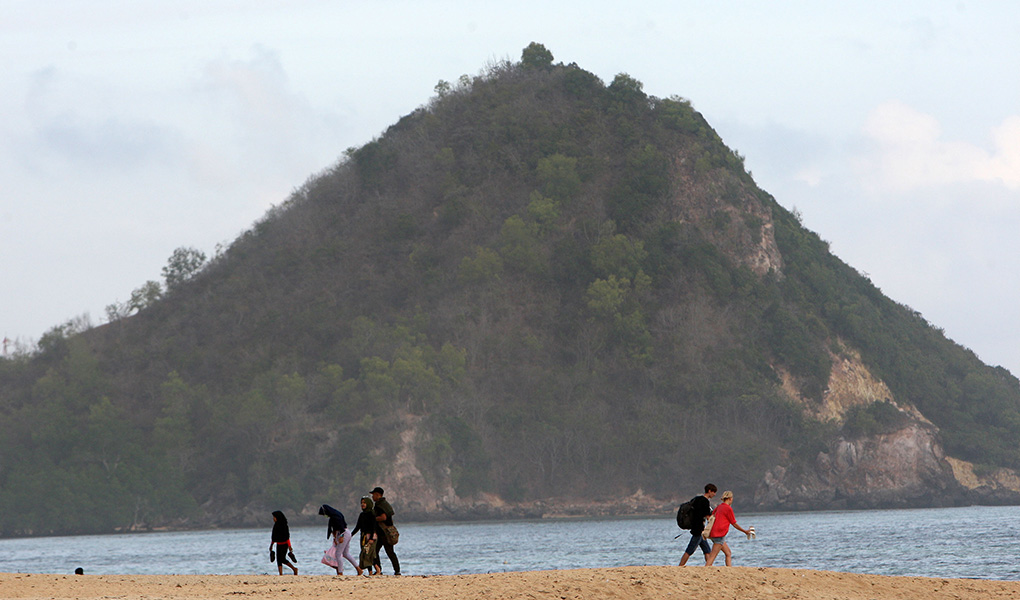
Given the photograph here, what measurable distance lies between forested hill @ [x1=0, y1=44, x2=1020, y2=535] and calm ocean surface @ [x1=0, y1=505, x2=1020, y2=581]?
296 inches

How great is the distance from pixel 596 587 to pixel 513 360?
9627 cm

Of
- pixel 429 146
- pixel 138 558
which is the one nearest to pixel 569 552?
pixel 138 558

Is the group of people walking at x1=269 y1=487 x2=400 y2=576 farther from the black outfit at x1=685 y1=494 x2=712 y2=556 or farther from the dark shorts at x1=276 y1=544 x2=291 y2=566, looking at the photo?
the black outfit at x1=685 y1=494 x2=712 y2=556

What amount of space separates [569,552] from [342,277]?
79.4 metres

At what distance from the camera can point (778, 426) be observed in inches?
4117

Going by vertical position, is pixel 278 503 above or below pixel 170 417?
below

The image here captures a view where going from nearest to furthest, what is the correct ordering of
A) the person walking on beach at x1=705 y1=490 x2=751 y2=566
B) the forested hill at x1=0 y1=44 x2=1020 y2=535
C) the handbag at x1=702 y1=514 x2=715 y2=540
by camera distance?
1. the person walking on beach at x1=705 y1=490 x2=751 y2=566
2. the handbag at x1=702 y1=514 x2=715 y2=540
3. the forested hill at x1=0 y1=44 x2=1020 y2=535

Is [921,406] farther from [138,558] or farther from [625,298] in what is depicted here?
[138,558]

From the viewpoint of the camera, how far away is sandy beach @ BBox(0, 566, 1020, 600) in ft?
62.0

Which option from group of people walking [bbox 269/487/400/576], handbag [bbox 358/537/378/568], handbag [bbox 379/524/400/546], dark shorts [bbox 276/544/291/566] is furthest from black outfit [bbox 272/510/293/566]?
handbag [bbox 379/524/400/546]

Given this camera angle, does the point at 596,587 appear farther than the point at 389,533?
No

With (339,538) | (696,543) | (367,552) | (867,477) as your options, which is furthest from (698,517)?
(867,477)

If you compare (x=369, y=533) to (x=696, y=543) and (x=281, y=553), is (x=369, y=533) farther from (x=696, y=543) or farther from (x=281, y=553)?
(x=696, y=543)

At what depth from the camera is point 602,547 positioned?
2270 inches
